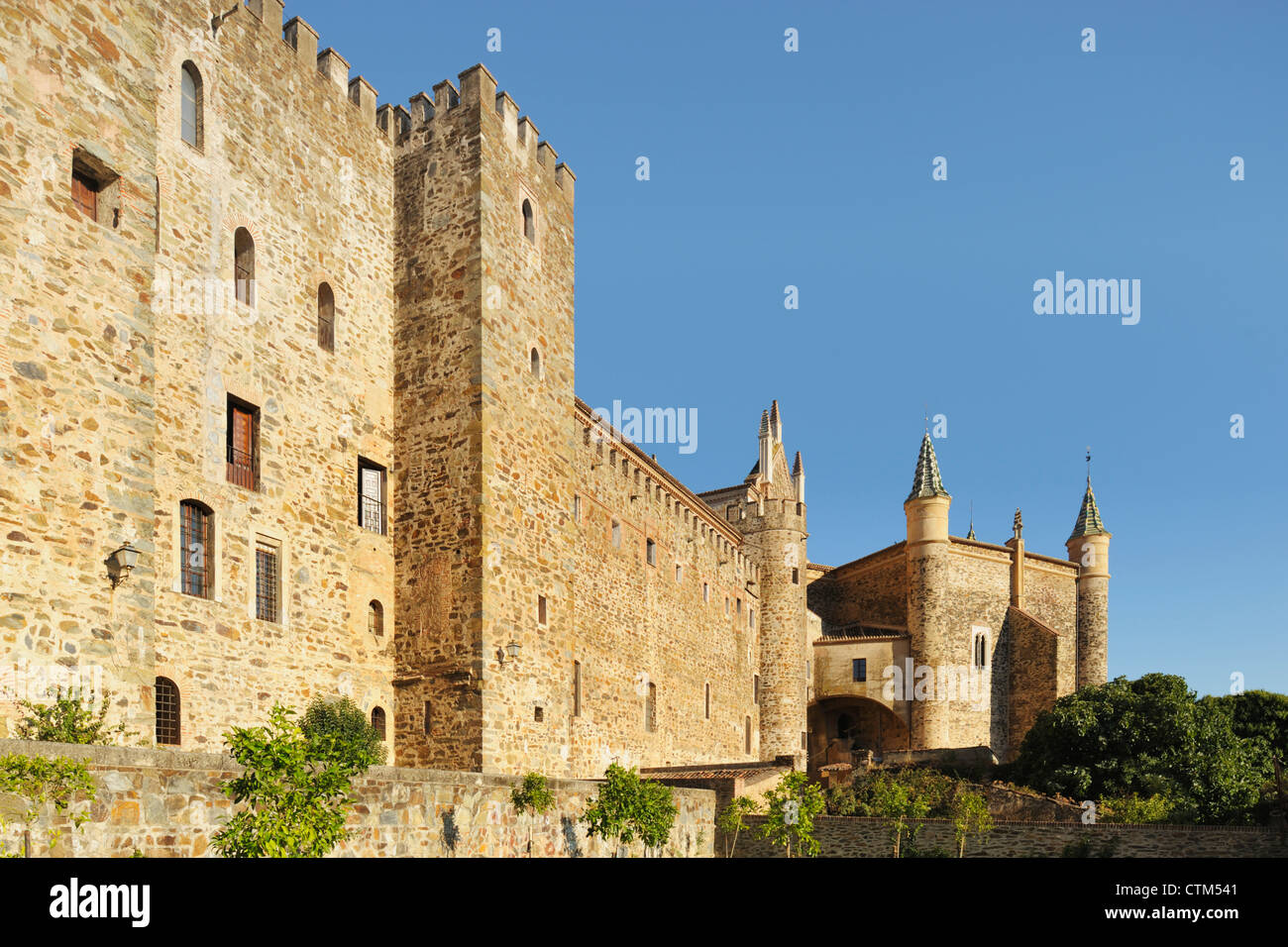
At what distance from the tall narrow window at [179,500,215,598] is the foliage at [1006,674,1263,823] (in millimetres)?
24451

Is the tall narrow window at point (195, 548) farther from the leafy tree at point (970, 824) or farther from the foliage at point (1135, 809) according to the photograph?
the foliage at point (1135, 809)

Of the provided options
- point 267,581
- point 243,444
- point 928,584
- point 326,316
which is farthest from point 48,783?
point 928,584

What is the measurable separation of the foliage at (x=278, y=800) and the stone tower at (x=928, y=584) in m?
42.7

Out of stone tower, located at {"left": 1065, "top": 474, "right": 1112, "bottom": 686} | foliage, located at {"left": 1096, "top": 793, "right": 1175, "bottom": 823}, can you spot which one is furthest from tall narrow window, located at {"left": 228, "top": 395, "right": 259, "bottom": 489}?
stone tower, located at {"left": 1065, "top": 474, "right": 1112, "bottom": 686}

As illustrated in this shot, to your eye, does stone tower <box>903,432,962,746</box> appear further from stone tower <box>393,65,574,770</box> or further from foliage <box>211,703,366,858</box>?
foliage <box>211,703,366,858</box>

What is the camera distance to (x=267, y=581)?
1762 cm

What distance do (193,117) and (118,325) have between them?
512 centimetres

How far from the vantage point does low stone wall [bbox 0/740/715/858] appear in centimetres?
920

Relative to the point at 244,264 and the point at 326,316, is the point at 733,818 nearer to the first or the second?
the point at 326,316

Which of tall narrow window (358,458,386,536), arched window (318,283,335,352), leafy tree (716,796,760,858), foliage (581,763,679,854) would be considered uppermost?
arched window (318,283,335,352)

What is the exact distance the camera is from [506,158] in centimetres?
2184

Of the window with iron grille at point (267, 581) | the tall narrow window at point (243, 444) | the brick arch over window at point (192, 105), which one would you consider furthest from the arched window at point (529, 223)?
the window with iron grille at point (267, 581)
